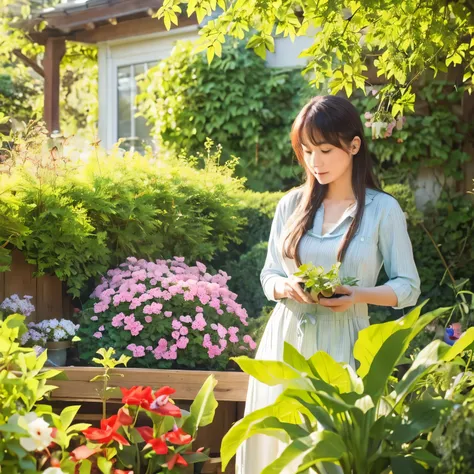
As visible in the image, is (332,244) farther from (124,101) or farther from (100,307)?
(124,101)

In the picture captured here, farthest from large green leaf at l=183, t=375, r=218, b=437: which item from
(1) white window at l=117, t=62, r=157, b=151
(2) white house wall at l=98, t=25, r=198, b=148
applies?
(1) white window at l=117, t=62, r=157, b=151

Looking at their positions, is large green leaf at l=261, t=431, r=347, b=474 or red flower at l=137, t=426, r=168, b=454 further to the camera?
red flower at l=137, t=426, r=168, b=454

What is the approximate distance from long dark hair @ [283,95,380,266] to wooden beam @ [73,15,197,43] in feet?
29.1

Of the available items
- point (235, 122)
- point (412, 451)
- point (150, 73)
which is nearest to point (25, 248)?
point (412, 451)

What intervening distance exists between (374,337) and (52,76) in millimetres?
11583

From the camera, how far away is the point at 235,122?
10125mm

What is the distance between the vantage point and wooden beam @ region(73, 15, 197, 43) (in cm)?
1226

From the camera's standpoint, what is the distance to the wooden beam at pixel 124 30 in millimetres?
12264

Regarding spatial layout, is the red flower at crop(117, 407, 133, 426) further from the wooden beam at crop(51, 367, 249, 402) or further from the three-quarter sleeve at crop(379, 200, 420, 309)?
the wooden beam at crop(51, 367, 249, 402)

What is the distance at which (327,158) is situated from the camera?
9.98 feet

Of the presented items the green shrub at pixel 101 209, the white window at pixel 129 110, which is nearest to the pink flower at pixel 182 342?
the green shrub at pixel 101 209

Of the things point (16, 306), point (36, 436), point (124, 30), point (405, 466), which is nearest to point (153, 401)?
point (36, 436)

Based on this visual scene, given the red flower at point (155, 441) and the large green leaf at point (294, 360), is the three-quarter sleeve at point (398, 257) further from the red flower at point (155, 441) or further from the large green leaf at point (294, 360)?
the red flower at point (155, 441)

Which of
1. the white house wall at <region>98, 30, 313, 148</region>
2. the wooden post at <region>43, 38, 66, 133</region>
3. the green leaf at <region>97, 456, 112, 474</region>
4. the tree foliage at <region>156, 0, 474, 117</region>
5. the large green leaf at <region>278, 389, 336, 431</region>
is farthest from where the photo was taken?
the wooden post at <region>43, 38, 66, 133</region>
